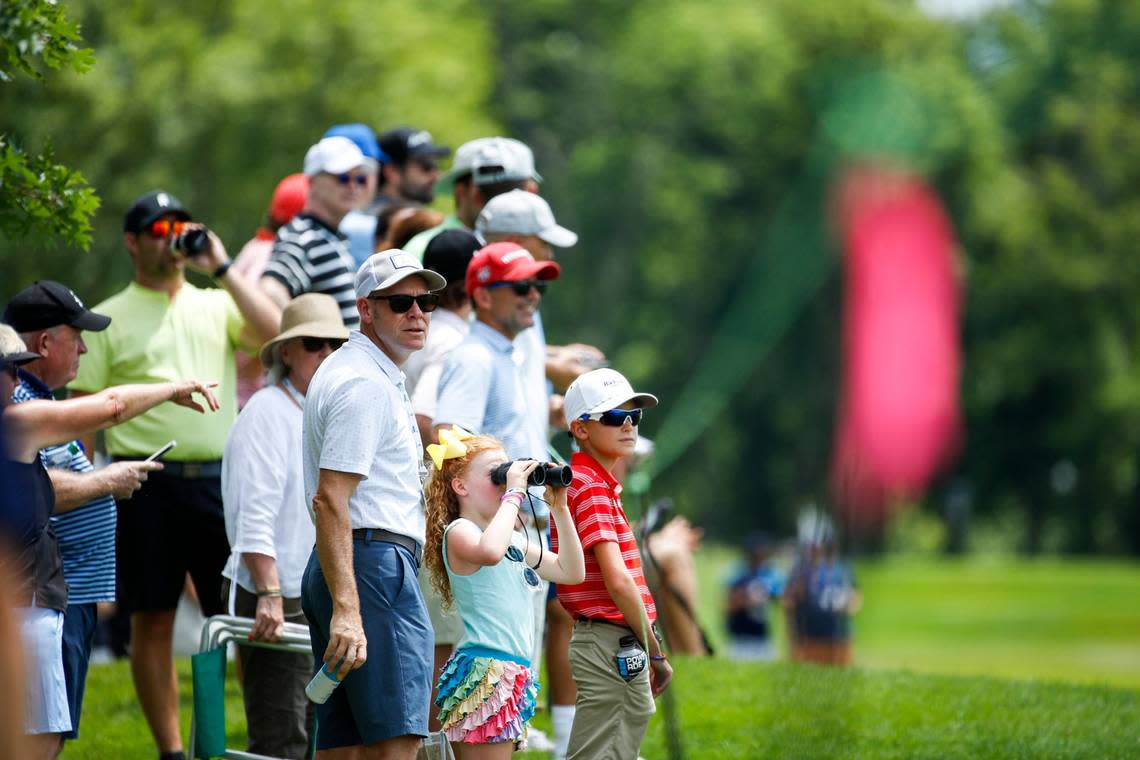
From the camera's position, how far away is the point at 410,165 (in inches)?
388

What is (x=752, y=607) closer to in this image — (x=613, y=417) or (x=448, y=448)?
(x=613, y=417)

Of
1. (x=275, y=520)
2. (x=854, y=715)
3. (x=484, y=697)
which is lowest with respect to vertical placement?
(x=854, y=715)

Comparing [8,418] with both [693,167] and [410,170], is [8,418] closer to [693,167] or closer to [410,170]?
[410,170]

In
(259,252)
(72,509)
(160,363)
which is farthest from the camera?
(259,252)

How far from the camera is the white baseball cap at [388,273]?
594 centimetres

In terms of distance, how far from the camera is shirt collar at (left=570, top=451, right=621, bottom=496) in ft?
21.5

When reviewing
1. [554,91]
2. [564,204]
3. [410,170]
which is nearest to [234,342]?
[410,170]

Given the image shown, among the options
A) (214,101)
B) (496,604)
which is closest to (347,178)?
(496,604)

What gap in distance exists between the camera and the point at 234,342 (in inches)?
325

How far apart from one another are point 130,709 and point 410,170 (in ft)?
9.99

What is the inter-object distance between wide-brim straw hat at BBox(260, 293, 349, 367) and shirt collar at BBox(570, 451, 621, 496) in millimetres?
1069

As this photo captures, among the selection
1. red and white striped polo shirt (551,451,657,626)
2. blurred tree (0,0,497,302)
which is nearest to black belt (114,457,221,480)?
red and white striped polo shirt (551,451,657,626)

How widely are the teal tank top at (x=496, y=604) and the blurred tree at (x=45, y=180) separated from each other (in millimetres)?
1973

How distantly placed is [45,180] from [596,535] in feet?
7.90
